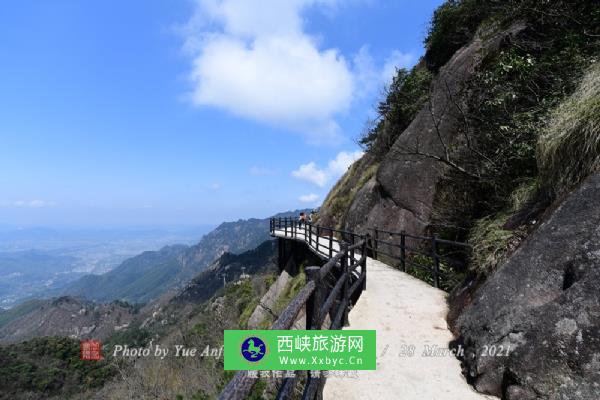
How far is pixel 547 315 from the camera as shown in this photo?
3805mm

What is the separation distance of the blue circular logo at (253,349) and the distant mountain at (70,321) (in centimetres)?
16690

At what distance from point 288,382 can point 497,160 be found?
9.09 metres

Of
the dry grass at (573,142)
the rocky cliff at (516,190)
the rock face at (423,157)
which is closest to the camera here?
the rocky cliff at (516,190)

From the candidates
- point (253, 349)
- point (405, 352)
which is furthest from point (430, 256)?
point (253, 349)

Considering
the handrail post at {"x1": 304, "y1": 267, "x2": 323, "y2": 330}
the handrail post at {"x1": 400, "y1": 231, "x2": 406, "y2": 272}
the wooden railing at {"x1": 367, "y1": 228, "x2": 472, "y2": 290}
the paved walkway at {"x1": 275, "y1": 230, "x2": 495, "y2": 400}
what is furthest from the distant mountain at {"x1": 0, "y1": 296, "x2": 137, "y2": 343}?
the handrail post at {"x1": 304, "y1": 267, "x2": 323, "y2": 330}

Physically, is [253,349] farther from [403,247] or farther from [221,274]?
[221,274]

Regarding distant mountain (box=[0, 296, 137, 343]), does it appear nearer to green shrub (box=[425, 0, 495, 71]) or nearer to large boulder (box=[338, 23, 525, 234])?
large boulder (box=[338, 23, 525, 234])

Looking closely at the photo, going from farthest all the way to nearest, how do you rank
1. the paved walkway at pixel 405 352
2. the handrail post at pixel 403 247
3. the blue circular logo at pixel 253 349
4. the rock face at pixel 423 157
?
the rock face at pixel 423 157, the handrail post at pixel 403 247, the paved walkway at pixel 405 352, the blue circular logo at pixel 253 349

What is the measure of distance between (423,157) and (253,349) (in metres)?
13.5

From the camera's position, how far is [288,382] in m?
2.59

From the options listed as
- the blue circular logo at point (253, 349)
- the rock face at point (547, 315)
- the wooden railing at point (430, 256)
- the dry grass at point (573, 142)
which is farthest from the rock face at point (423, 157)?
the blue circular logo at point (253, 349)

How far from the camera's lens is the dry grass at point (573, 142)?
16.5ft

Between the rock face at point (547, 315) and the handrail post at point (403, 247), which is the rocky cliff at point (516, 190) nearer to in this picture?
the rock face at point (547, 315)

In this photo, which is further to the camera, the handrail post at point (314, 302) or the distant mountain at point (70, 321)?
the distant mountain at point (70, 321)
